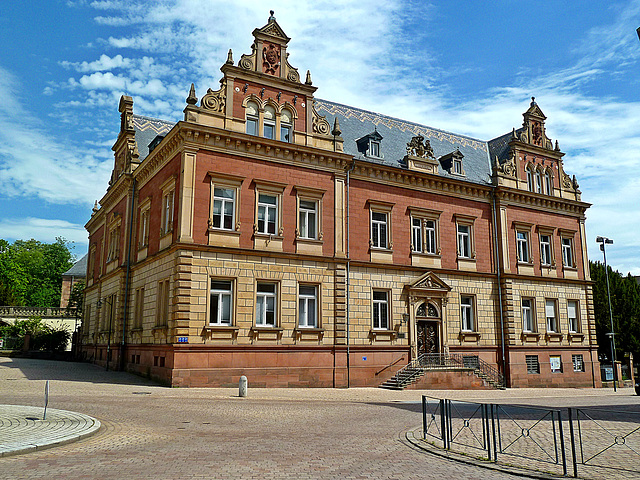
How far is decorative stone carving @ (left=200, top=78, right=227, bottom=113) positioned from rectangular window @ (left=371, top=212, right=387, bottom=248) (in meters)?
10.1

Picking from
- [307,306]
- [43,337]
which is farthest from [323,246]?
[43,337]

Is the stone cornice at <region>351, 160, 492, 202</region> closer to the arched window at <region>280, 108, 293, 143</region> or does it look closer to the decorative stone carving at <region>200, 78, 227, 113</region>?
the arched window at <region>280, 108, 293, 143</region>

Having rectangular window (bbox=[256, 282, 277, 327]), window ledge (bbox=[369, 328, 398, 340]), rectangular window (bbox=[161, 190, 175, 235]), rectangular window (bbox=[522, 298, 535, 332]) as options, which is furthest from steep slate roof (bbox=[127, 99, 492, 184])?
window ledge (bbox=[369, 328, 398, 340])

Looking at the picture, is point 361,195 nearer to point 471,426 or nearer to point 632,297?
A: point 471,426

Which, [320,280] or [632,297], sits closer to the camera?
[320,280]

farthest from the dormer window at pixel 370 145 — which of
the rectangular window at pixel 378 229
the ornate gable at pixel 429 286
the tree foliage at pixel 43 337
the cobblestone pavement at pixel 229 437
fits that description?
the tree foliage at pixel 43 337

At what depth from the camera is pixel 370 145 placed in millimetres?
32219

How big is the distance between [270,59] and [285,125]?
353 cm

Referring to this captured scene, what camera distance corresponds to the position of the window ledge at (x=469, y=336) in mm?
32219

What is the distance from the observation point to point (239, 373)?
2469cm

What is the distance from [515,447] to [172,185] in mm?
20380

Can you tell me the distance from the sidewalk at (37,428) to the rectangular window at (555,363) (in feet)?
98.2

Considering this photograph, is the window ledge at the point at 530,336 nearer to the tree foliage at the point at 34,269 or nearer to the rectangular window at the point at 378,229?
the rectangular window at the point at 378,229

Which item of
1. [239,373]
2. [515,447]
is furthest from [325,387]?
[515,447]
